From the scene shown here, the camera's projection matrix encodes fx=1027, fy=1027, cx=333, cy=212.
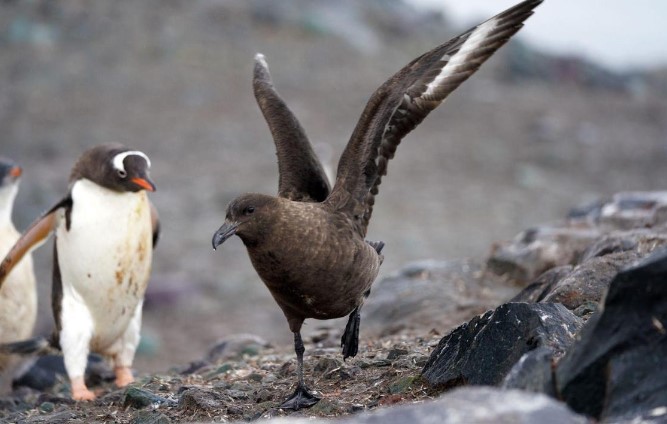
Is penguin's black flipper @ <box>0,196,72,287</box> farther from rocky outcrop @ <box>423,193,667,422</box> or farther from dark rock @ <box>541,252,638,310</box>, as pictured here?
dark rock @ <box>541,252,638,310</box>

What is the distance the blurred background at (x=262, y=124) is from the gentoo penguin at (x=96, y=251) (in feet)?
9.39

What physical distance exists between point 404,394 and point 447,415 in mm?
2039

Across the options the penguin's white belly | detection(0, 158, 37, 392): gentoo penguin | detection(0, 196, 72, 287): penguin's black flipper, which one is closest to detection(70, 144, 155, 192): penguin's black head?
the penguin's white belly

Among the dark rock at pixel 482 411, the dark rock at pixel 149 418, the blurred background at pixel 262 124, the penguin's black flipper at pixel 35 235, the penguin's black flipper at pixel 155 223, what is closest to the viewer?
the dark rock at pixel 482 411

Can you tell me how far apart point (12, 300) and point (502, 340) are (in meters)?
5.55

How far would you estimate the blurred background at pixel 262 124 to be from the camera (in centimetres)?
1399

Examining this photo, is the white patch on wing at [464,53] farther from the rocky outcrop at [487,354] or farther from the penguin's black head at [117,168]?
the penguin's black head at [117,168]

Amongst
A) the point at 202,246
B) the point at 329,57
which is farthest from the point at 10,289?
the point at 329,57

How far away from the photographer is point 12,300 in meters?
9.05

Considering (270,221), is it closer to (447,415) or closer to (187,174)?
(447,415)

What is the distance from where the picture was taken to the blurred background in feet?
45.9

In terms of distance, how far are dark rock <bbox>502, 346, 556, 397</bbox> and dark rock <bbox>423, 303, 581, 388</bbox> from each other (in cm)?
51

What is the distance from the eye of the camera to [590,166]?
17.6m

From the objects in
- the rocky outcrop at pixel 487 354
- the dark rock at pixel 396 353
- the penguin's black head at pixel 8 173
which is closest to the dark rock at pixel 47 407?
the rocky outcrop at pixel 487 354
